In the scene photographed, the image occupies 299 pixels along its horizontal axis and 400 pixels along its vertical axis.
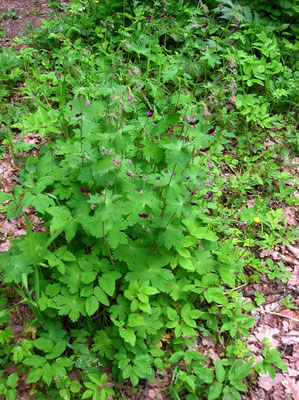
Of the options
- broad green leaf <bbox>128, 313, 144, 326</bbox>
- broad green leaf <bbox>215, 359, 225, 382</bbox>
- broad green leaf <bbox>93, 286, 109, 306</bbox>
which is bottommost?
broad green leaf <bbox>215, 359, 225, 382</bbox>

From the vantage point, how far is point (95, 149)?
2320 mm

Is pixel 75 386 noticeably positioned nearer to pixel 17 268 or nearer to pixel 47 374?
pixel 47 374

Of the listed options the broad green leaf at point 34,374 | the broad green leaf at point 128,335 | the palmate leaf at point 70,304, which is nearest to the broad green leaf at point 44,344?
the broad green leaf at point 34,374

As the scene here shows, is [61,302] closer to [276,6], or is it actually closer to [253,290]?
[253,290]

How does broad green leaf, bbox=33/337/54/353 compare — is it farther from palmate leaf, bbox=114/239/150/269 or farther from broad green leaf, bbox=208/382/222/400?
broad green leaf, bbox=208/382/222/400

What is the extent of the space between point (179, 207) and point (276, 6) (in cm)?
382

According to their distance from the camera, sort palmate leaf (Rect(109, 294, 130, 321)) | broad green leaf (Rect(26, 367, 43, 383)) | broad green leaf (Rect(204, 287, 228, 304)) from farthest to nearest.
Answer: broad green leaf (Rect(204, 287, 228, 304)) < palmate leaf (Rect(109, 294, 130, 321)) < broad green leaf (Rect(26, 367, 43, 383))

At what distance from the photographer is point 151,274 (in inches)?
91.2

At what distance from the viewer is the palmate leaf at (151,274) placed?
228 centimetres

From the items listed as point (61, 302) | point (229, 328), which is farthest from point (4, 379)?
point (229, 328)

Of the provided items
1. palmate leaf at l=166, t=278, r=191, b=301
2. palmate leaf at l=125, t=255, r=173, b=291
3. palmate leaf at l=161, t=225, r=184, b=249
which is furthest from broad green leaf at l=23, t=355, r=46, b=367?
palmate leaf at l=161, t=225, r=184, b=249

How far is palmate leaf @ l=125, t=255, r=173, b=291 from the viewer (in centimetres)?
228

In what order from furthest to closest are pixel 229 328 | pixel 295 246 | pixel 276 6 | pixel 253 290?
pixel 276 6 < pixel 295 246 < pixel 253 290 < pixel 229 328

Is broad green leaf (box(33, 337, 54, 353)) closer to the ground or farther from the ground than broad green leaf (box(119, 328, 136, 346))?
closer to the ground
